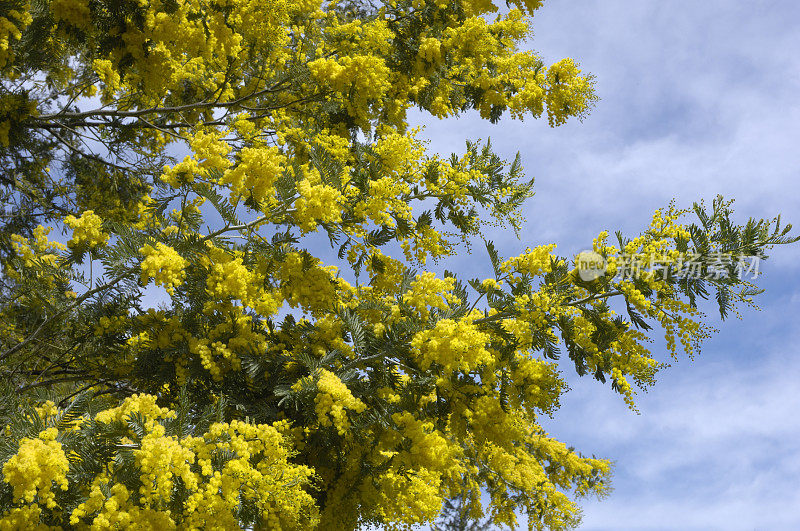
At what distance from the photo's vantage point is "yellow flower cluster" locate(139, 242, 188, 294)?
437 centimetres

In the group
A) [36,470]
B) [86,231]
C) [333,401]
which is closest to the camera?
[36,470]

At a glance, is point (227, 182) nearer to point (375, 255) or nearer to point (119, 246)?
point (119, 246)

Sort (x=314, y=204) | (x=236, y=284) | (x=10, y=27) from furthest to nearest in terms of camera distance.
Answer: (x=10, y=27)
(x=236, y=284)
(x=314, y=204)

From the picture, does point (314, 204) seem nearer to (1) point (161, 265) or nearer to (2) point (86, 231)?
(1) point (161, 265)

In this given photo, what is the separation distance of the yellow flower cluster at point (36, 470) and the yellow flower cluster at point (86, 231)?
1.82 m

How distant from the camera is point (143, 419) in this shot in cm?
402

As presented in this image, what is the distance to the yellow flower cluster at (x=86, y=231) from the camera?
4996mm

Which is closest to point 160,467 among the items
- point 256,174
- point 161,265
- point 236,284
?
point 161,265

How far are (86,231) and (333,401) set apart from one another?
7.71 feet

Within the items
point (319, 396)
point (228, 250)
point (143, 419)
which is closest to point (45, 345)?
point (228, 250)

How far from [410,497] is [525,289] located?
69.8 inches

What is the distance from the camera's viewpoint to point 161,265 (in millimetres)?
4410

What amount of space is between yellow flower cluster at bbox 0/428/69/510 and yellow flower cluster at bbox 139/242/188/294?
1.20 metres

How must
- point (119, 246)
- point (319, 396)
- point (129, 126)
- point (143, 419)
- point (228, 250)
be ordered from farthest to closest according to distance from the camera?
point (129, 126) → point (228, 250) → point (119, 246) → point (319, 396) → point (143, 419)
